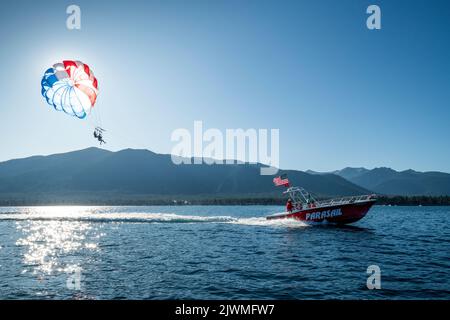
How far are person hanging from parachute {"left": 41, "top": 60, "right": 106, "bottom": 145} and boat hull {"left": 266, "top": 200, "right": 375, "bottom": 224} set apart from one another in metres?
29.9

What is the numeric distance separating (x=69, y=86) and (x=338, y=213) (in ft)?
117

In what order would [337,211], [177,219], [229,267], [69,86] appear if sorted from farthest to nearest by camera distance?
[177,219]
[337,211]
[69,86]
[229,267]

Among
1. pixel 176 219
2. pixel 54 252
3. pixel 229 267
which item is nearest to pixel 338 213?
pixel 229 267

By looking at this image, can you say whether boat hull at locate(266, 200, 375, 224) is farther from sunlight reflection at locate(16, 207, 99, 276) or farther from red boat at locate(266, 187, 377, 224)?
sunlight reflection at locate(16, 207, 99, 276)

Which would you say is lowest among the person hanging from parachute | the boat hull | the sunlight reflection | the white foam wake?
the white foam wake

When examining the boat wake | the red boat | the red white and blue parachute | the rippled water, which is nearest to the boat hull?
the red boat

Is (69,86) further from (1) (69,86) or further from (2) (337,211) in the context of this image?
(2) (337,211)

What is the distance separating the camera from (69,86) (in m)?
30.1

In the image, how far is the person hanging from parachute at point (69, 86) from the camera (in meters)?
29.4

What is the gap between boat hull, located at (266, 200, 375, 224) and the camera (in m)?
44.6
